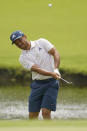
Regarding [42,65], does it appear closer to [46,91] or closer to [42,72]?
[42,72]

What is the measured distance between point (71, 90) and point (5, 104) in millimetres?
2950

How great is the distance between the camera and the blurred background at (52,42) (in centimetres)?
1514

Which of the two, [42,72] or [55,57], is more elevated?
[55,57]

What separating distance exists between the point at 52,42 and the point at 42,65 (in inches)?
612

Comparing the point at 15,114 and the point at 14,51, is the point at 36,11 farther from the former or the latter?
the point at 15,114

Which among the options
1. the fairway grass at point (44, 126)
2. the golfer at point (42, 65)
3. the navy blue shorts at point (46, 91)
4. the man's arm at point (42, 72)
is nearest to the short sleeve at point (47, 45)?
the golfer at point (42, 65)

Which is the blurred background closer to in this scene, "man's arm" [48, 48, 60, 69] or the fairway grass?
"man's arm" [48, 48, 60, 69]

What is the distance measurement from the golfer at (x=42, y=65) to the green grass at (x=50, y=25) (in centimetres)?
936

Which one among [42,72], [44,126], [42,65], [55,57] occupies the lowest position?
[44,126]

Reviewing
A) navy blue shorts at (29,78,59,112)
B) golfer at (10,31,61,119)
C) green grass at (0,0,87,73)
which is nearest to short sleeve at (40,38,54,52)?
golfer at (10,31,61,119)

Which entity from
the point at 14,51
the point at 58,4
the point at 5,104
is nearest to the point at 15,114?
the point at 5,104

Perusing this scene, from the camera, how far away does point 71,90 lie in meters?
17.7

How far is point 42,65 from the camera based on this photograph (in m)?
11.0

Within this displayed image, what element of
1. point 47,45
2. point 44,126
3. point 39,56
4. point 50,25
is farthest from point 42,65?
point 50,25
